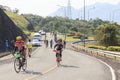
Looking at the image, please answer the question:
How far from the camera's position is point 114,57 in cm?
3728

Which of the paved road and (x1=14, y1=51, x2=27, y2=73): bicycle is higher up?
(x1=14, y1=51, x2=27, y2=73): bicycle

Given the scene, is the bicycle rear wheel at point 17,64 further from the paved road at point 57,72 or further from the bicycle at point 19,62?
the paved road at point 57,72

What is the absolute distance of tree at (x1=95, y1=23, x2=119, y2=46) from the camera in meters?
91.0

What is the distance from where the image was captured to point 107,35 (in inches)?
3602

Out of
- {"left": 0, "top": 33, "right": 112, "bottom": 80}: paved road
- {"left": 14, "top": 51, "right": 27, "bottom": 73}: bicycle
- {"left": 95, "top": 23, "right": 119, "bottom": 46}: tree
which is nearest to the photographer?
{"left": 0, "top": 33, "right": 112, "bottom": 80}: paved road

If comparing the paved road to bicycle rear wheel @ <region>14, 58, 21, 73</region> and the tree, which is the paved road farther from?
the tree

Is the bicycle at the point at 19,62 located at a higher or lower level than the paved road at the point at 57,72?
higher

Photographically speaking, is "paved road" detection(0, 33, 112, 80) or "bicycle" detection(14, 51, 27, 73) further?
"bicycle" detection(14, 51, 27, 73)

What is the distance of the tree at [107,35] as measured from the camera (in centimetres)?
9100

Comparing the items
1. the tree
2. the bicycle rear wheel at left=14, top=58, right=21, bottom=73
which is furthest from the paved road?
the tree

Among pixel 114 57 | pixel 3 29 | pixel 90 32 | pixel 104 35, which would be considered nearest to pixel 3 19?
pixel 3 29

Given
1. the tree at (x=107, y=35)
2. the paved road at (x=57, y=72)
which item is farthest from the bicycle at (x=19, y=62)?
the tree at (x=107, y=35)

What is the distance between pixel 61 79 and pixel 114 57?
2126cm

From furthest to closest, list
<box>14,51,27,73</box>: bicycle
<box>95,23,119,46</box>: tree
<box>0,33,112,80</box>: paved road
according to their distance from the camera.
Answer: <box>95,23,119,46</box>: tree < <box>14,51,27,73</box>: bicycle < <box>0,33,112,80</box>: paved road
